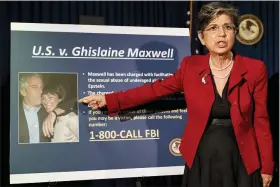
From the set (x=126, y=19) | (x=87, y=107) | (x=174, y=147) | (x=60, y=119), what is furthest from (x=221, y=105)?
(x=126, y=19)

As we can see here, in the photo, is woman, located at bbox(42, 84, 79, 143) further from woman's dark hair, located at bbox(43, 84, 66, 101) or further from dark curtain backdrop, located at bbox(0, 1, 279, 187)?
dark curtain backdrop, located at bbox(0, 1, 279, 187)

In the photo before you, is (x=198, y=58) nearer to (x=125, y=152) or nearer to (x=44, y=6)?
(x=125, y=152)

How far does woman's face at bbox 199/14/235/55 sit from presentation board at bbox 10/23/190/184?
47 centimetres

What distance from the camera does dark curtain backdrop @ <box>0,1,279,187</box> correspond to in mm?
2275

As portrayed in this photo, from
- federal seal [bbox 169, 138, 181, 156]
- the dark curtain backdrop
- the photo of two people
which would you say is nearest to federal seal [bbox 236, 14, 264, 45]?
the dark curtain backdrop

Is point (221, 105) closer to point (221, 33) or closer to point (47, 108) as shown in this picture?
point (221, 33)

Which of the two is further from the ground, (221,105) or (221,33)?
(221,33)

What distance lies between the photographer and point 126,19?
246cm

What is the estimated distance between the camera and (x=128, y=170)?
1.88 metres

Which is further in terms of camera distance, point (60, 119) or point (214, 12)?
point (60, 119)

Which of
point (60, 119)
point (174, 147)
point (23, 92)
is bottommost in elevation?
point (174, 147)

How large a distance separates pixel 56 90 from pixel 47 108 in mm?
96

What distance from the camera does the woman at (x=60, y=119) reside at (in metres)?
1.78

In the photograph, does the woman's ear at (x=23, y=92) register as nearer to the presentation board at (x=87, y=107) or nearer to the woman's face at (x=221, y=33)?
the presentation board at (x=87, y=107)
